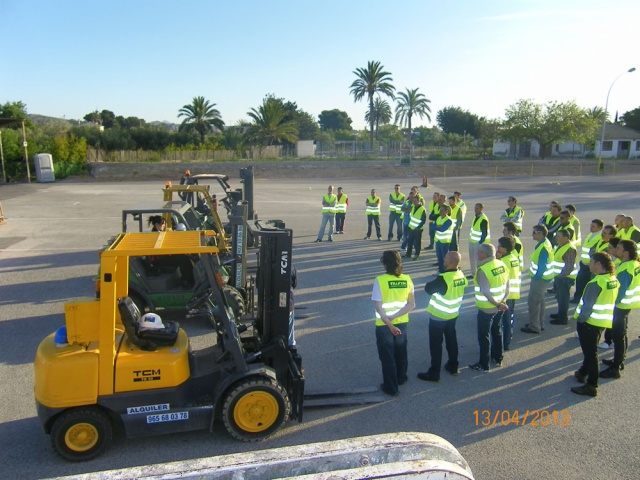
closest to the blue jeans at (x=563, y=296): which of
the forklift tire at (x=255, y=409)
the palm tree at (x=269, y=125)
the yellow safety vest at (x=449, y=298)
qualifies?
the yellow safety vest at (x=449, y=298)

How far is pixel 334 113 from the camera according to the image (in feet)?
342

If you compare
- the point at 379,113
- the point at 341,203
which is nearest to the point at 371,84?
the point at 379,113

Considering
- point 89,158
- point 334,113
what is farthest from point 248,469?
point 334,113

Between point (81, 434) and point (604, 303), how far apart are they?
18.4 ft

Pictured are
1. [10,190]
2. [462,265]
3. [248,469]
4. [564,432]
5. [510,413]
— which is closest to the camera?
[248,469]

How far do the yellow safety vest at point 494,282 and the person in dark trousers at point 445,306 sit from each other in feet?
1.31

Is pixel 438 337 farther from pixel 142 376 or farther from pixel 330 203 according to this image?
pixel 330 203

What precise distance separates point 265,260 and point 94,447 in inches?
91.7

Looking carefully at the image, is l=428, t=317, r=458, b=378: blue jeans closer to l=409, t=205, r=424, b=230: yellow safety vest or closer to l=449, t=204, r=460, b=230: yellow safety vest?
l=449, t=204, r=460, b=230: yellow safety vest

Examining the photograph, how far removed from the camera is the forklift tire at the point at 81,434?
4.20 m

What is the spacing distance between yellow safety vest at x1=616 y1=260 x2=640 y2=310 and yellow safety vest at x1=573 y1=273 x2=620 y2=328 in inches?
28.4

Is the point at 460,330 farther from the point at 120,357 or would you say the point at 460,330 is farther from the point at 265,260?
the point at 120,357
